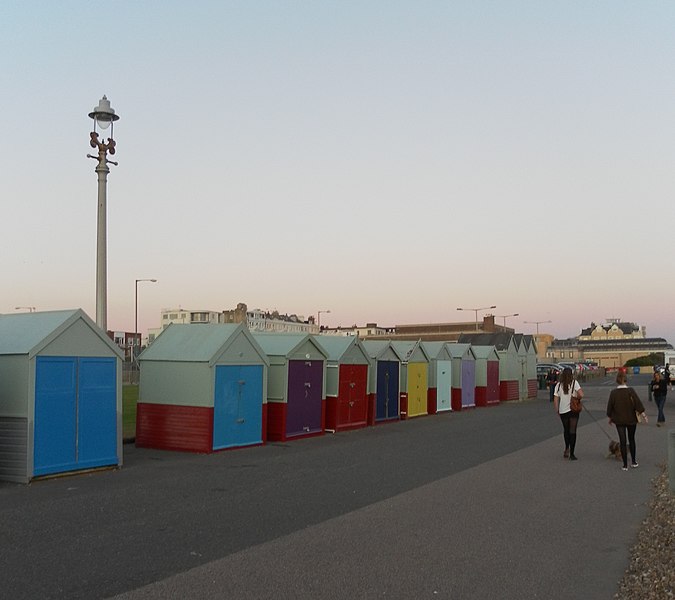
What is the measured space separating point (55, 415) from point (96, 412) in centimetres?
84

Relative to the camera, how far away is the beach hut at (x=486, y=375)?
33.4 metres

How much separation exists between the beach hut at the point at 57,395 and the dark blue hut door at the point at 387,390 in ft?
37.4

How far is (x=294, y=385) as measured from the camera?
19.0 metres

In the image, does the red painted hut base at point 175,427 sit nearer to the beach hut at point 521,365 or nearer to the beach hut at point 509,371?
the beach hut at point 509,371

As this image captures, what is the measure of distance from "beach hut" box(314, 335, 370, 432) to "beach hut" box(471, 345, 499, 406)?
11.4 metres

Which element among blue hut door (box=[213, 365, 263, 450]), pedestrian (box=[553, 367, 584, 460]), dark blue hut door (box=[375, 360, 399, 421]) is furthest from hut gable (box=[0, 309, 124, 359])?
dark blue hut door (box=[375, 360, 399, 421])

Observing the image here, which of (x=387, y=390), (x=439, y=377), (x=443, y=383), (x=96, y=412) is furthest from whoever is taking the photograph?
(x=443, y=383)

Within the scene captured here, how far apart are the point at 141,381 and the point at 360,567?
10.8 m

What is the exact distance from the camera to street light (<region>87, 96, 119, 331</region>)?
15.0 metres

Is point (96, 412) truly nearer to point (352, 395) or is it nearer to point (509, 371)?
point (352, 395)

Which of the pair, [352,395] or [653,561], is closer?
[653,561]

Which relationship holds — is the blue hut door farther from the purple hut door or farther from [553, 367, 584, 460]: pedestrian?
[553, 367, 584, 460]: pedestrian

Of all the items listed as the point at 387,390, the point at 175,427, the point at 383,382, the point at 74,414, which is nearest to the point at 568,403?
the point at 175,427

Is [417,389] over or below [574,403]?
below
